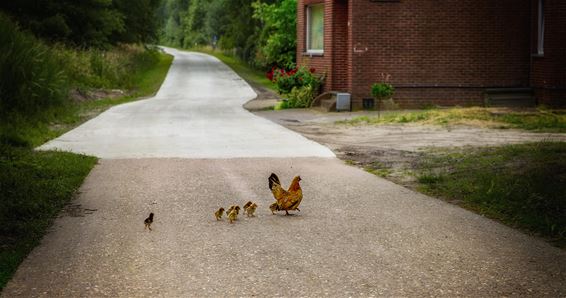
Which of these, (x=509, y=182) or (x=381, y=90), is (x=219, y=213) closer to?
(x=509, y=182)

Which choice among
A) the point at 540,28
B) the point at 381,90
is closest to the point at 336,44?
the point at 381,90

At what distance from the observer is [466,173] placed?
36.0 feet

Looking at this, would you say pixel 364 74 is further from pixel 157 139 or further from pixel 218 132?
pixel 157 139

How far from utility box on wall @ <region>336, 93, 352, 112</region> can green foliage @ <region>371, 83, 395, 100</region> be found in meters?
1.23

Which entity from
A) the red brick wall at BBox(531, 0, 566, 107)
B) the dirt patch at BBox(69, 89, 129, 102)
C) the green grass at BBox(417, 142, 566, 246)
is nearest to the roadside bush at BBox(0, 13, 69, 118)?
the dirt patch at BBox(69, 89, 129, 102)

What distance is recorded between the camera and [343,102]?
22.8 metres

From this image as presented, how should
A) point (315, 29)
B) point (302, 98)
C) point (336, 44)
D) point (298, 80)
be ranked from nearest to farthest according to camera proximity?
point (336, 44) → point (302, 98) → point (298, 80) → point (315, 29)

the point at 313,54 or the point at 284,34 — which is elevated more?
the point at 284,34

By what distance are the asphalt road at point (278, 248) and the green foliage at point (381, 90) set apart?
1040 cm

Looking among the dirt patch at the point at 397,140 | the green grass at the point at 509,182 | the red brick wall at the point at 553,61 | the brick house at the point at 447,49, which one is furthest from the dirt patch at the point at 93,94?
the green grass at the point at 509,182

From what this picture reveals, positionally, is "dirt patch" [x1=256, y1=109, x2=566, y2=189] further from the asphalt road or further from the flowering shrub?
the flowering shrub

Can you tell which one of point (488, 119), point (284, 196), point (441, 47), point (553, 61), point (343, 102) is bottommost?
point (284, 196)

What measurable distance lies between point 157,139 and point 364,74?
8665mm

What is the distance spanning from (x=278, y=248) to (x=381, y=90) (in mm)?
14466
